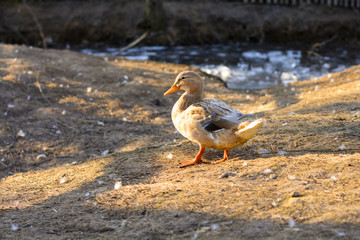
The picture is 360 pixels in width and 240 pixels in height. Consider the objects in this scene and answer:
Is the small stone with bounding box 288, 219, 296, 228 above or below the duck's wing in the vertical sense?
below

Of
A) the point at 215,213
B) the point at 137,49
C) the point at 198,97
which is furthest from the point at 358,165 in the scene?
the point at 137,49

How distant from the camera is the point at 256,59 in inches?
553

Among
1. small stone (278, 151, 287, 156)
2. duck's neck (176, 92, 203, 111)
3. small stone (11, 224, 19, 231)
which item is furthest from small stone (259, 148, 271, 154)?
small stone (11, 224, 19, 231)

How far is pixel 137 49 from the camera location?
15.9 m

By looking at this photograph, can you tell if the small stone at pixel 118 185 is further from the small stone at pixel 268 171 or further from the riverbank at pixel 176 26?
A: the riverbank at pixel 176 26

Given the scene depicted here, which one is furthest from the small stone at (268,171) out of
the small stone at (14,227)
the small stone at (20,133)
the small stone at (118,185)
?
the small stone at (20,133)

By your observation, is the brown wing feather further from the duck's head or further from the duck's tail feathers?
the duck's head

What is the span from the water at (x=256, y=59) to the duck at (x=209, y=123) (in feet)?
20.8

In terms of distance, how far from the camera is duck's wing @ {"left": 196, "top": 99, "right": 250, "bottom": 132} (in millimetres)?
4070

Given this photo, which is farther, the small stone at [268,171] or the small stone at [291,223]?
the small stone at [268,171]

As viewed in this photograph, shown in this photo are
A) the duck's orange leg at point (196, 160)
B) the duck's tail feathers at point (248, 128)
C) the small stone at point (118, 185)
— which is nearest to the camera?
the duck's tail feathers at point (248, 128)

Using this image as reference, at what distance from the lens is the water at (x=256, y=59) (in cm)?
1177

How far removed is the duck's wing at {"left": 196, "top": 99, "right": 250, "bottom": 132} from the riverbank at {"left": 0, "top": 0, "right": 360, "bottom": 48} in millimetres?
12723

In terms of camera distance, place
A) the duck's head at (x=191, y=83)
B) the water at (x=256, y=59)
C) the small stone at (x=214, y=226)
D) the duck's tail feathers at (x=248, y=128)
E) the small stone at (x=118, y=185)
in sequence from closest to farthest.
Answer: the small stone at (x=214, y=226) → the duck's tail feathers at (x=248, y=128) → the small stone at (x=118, y=185) → the duck's head at (x=191, y=83) → the water at (x=256, y=59)
